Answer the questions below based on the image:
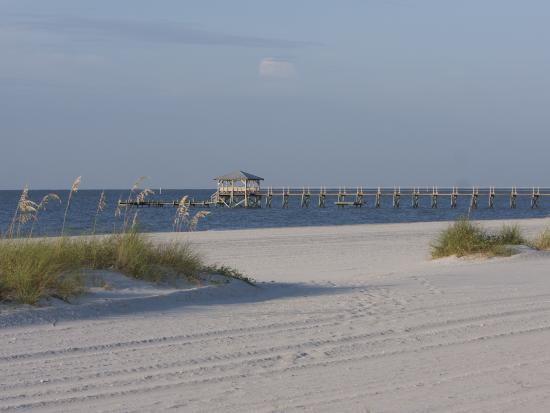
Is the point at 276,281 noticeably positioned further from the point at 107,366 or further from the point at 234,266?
the point at 107,366

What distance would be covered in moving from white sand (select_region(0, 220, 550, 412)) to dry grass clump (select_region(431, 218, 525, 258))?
3.22 meters

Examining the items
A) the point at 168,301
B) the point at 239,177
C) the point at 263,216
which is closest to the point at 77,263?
the point at 168,301

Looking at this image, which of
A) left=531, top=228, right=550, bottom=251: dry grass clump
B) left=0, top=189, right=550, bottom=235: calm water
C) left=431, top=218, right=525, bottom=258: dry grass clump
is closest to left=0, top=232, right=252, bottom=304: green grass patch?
left=431, top=218, right=525, bottom=258: dry grass clump

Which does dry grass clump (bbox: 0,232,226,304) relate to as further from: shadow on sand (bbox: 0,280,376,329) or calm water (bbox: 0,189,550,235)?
calm water (bbox: 0,189,550,235)

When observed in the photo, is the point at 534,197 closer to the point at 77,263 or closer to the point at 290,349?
the point at 77,263

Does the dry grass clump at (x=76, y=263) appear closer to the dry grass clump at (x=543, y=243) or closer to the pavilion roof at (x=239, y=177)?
the dry grass clump at (x=543, y=243)

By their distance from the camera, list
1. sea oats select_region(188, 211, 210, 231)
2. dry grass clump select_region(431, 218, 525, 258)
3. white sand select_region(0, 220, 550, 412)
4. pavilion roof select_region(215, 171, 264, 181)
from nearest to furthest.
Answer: white sand select_region(0, 220, 550, 412) → sea oats select_region(188, 211, 210, 231) → dry grass clump select_region(431, 218, 525, 258) → pavilion roof select_region(215, 171, 264, 181)

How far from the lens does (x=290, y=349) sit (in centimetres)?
676

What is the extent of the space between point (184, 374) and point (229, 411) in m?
0.93

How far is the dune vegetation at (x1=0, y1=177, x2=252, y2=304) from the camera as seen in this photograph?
803cm

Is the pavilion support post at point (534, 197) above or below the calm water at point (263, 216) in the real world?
above

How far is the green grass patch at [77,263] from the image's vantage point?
8.00 meters

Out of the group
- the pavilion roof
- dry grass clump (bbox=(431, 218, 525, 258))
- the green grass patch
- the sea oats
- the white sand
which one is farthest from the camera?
the pavilion roof

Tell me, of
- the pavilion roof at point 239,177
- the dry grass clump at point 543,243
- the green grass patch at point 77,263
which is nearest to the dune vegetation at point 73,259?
the green grass patch at point 77,263
